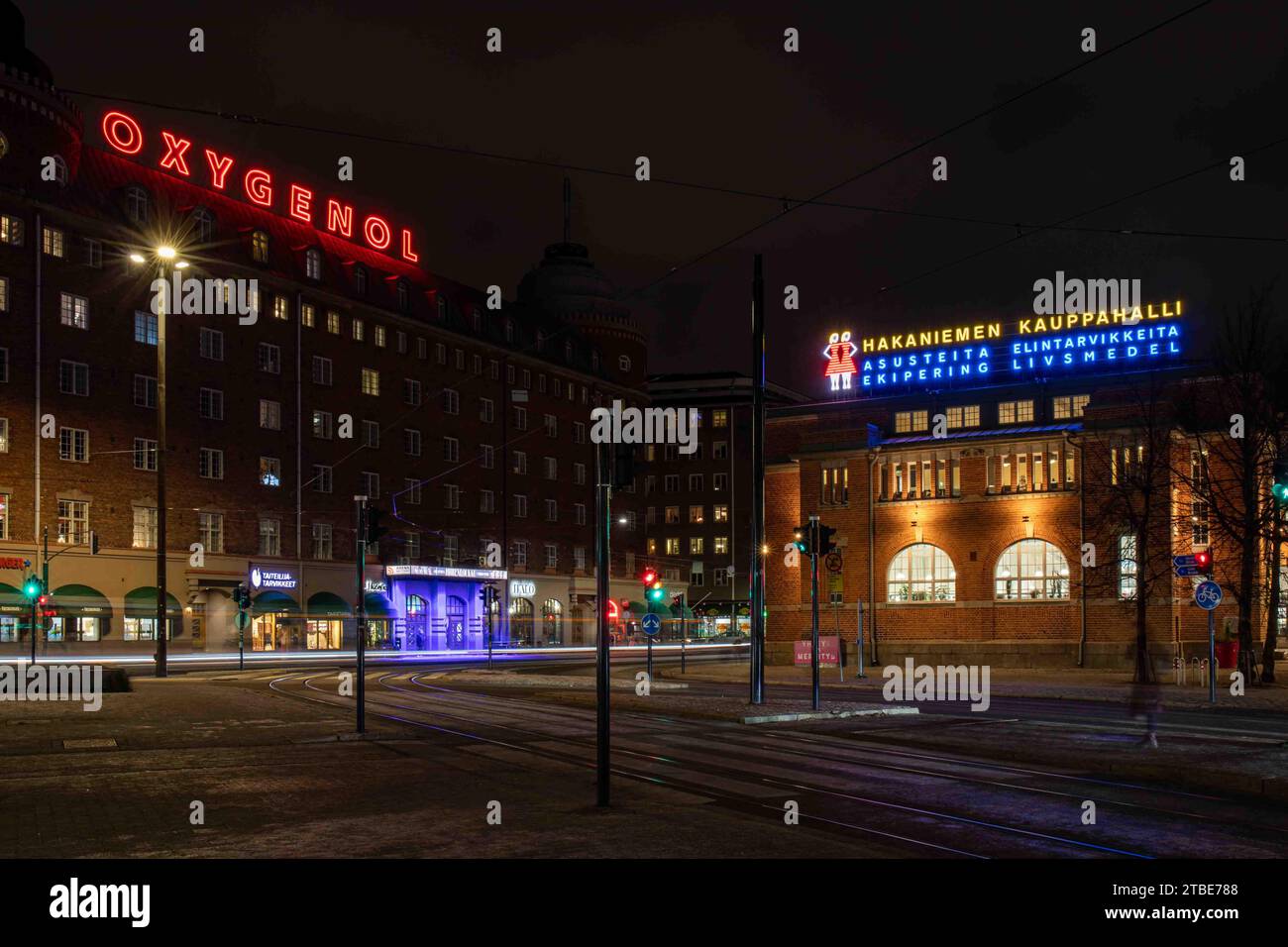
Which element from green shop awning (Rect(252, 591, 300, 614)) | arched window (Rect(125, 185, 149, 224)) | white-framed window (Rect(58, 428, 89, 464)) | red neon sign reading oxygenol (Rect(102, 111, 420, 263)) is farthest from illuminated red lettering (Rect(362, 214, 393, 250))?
white-framed window (Rect(58, 428, 89, 464))

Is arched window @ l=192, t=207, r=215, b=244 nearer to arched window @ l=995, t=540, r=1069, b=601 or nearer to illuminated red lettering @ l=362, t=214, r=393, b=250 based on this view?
illuminated red lettering @ l=362, t=214, r=393, b=250

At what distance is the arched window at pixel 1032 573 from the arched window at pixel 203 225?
41.2 m

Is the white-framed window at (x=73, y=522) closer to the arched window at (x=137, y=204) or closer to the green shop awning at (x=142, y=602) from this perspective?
the green shop awning at (x=142, y=602)

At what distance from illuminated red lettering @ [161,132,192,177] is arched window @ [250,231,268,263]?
15.5ft

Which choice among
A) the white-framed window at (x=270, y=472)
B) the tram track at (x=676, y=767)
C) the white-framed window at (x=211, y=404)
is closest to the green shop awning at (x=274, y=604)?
the white-framed window at (x=270, y=472)

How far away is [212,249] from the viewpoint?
59.7 meters

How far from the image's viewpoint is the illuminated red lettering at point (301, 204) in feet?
219

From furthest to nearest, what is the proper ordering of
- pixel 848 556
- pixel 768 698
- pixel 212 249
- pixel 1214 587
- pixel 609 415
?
1. pixel 212 249
2. pixel 848 556
3. pixel 768 698
4. pixel 1214 587
5. pixel 609 415

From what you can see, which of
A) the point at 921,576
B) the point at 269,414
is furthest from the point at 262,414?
the point at 921,576

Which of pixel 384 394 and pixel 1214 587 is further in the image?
pixel 384 394
